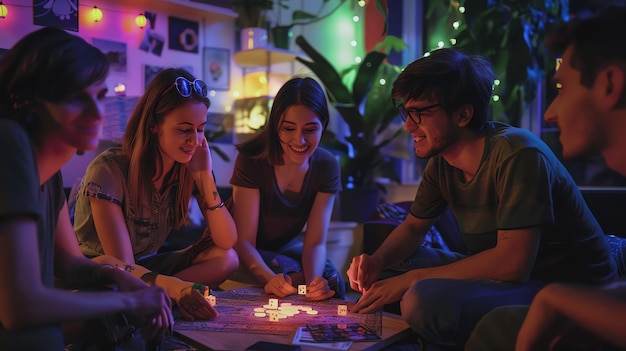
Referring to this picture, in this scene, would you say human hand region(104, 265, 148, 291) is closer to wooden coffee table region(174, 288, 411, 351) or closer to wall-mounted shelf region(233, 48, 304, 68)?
wooden coffee table region(174, 288, 411, 351)

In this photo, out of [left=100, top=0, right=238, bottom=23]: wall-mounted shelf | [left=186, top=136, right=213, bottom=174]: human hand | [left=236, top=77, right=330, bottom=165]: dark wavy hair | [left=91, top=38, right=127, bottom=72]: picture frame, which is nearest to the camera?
[left=186, top=136, right=213, bottom=174]: human hand

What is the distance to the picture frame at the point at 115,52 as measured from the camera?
3.72 m

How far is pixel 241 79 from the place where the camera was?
15.2 ft

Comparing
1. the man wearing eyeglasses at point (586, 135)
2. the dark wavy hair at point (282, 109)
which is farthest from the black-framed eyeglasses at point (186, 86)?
the man wearing eyeglasses at point (586, 135)

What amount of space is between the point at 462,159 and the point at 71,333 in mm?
1368

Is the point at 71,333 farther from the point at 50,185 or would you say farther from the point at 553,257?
the point at 553,257

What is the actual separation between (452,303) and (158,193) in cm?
129

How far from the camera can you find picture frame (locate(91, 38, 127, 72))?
3.72 m

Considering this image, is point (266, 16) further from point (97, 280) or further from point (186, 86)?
point (97, 280)

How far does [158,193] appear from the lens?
2.29 metres

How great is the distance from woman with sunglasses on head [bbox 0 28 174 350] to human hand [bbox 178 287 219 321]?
332 millimetres

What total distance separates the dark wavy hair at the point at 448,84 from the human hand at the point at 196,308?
0.99 metres

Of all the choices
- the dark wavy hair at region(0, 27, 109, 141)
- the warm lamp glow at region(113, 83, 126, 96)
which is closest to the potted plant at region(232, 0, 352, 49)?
the warm lamp glow at region(113, 83, 126, 96)

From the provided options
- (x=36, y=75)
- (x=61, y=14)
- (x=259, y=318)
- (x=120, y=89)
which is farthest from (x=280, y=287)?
(x=120, y=89)
